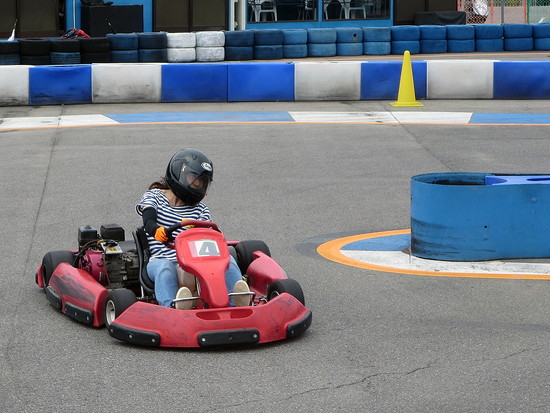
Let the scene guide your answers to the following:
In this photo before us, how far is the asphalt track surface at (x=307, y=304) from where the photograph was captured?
16.4ft

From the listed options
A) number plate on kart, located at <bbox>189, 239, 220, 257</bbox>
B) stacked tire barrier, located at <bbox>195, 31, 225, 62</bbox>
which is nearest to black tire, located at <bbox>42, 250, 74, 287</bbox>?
number plate on kart, located at <bbox>189, 239, 220, 257</bbox>

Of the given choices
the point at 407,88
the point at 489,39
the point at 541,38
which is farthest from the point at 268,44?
the point at 407,88

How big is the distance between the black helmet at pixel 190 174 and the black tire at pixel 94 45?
16.1 meters

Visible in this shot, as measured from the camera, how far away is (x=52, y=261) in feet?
22.5

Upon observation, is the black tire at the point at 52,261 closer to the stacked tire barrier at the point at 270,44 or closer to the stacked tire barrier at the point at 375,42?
the stacked tire barrier at the point at 270,44

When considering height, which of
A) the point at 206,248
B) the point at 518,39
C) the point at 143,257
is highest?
the point at 518,39

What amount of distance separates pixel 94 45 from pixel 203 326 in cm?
1772

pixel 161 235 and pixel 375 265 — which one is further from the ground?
pixel 161 235

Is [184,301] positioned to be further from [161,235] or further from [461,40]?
[461,40]

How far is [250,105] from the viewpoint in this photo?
1722 cm

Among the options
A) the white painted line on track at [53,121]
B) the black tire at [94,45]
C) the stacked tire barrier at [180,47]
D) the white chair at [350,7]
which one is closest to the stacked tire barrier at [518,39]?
the white chair at [350,7]

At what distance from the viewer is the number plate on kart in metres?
5.99

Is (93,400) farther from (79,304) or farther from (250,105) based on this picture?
(250,105)

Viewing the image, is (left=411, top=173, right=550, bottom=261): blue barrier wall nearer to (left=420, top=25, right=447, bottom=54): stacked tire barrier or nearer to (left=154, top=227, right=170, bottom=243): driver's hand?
(left=154, top=227, right=170, bottom=243): driver's hand
